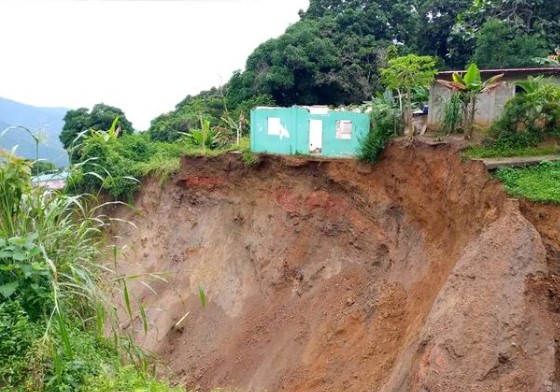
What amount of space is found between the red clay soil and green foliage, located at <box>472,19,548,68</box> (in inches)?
437

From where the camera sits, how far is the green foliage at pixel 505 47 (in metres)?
20.1

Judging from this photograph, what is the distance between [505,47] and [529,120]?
38.3 ft

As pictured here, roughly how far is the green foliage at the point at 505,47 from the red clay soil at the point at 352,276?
11109 millimetres

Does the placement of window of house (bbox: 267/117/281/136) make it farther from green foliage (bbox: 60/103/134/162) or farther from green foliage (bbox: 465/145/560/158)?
green foliage (bbox: 60/103/134/162)

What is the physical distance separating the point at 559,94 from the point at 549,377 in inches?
188

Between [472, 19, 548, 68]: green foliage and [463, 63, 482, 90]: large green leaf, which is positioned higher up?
[472, 19, 548, 68]: green foliage

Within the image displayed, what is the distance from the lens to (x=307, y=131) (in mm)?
13039

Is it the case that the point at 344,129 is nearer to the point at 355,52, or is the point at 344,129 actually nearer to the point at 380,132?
the point at 380,132

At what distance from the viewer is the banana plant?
10.5 metres

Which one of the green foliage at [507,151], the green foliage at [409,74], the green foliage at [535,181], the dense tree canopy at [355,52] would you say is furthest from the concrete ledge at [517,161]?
the dense tree canopy at [355,52]

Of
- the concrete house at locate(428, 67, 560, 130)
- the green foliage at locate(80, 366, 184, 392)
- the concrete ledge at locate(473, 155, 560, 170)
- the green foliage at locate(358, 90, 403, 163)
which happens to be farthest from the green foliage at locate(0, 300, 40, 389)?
the concrete house at locate(428, 67, 560, 130)

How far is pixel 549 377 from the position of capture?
6.79 meters

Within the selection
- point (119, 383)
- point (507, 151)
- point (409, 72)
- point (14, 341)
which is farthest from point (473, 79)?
point (14, 341)

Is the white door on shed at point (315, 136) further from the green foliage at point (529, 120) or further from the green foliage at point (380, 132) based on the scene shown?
the green foliage at point (529, 120)
